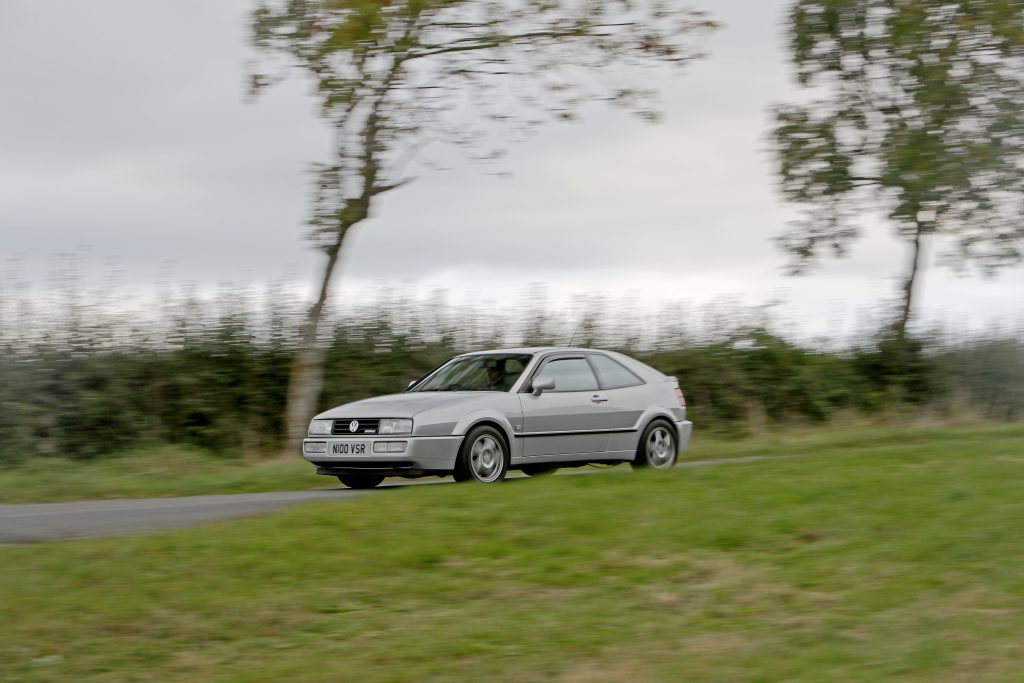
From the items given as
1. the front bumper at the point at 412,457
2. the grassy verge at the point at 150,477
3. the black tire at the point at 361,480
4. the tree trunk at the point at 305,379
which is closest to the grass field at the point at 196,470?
the grassy verge at the point at 150,477

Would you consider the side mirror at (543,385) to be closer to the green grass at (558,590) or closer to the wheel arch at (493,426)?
the wheel arch at (493,426)

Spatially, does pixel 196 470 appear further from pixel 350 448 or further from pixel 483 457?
pixel 483 457

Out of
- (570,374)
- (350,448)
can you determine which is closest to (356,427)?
(350,448)

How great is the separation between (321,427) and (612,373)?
3557 millimetres

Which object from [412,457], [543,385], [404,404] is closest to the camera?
[412,457]

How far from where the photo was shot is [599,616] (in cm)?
754

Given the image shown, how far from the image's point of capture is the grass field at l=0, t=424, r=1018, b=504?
16.2 metres

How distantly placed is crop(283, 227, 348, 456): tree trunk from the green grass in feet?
32.8

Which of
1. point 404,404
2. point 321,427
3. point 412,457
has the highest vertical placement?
point 404,404

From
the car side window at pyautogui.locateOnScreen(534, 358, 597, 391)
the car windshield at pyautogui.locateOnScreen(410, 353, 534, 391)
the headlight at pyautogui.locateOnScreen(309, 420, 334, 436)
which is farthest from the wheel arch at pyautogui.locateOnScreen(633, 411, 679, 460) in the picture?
the headlight at pyautogui.locateOnScreen(309, 420, 334, 436)

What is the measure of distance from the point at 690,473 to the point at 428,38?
31.4ft

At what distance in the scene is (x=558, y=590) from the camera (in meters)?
8.31

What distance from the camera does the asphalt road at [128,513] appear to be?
11.2 meters

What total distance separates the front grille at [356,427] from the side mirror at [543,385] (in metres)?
1.89
